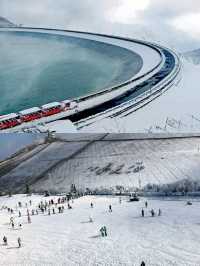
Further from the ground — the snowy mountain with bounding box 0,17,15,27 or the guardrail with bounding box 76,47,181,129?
the snowy mountain with bounding box 0,17,15,27

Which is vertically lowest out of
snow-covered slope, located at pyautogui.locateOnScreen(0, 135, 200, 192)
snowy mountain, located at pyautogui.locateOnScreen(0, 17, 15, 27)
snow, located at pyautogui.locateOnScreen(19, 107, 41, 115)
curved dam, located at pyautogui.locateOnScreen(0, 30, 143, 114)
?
snow-covered slope, located at pyautogui.locateOnScreen(0, 135, 200, 192)

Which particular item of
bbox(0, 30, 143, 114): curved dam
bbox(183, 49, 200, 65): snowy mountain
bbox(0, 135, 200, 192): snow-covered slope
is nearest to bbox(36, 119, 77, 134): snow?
bbox(0, 135, 200, 192): snow-covered slope

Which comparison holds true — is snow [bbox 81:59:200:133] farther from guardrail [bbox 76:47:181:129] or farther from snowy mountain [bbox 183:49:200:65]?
snowy mountain [bbox 183:49:200:65]

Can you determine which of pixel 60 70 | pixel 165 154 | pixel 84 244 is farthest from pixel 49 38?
pixel 84 244

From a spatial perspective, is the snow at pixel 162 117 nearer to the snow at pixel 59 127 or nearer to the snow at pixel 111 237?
the snow at pixel 59 127

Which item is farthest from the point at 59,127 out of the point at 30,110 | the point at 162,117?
the point at 162,117

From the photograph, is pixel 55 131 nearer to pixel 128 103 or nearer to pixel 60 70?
pixel 128 103
